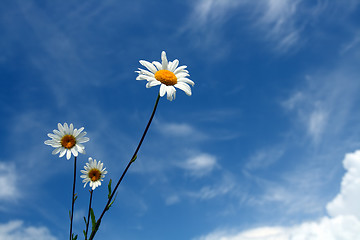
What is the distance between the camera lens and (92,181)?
7285 millimetres

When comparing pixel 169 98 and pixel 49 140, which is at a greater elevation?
pixel 49 140

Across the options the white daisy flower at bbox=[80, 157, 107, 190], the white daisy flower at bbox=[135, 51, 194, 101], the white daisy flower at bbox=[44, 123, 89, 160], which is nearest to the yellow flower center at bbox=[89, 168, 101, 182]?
the white daisy flower at bbox=[80, 157, 107, 190]

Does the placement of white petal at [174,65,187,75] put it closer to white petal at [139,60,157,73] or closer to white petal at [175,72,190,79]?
white petal at [175,72,190,79]

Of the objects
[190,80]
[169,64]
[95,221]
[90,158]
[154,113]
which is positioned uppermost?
[90,158]

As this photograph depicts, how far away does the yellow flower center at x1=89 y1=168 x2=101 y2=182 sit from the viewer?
Answer: 730cm

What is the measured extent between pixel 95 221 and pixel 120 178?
1.17m

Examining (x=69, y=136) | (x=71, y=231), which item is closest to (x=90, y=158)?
(x=69, y=136)

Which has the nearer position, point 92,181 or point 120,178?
point 120,178

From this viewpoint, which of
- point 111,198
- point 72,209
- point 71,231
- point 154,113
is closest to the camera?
point 154,113

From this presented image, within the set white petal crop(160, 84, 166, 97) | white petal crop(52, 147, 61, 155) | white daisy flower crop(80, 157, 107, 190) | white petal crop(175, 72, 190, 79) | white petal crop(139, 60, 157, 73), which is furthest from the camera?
white daisy flower crop(80, 157, 107, 190)

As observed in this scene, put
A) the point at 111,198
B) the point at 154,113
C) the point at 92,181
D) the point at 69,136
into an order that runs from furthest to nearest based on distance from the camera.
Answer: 1. the point at 92,181
2. the point at 69,136
3. the point at 111,198
4. the point at 154,113

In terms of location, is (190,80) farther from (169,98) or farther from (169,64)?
(169,98)

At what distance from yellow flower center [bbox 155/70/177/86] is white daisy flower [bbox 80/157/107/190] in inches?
145

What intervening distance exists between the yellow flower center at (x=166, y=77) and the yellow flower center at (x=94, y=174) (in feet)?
12.8
